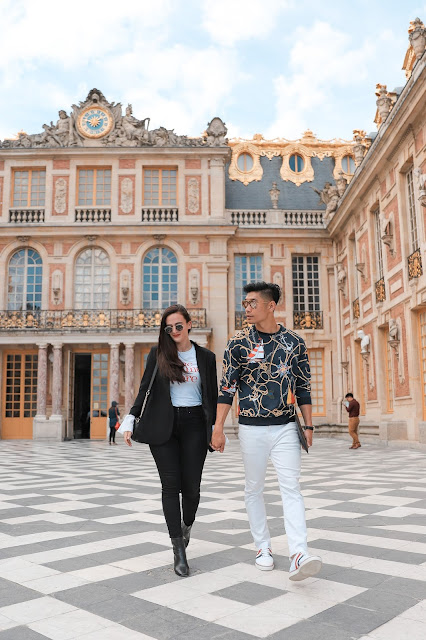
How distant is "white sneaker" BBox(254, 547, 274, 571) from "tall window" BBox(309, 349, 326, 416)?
18848 millimetres

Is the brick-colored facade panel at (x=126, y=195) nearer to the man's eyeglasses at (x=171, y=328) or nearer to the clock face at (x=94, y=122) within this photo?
the clock face at (x=94, y=122)

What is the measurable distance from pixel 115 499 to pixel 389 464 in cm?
550

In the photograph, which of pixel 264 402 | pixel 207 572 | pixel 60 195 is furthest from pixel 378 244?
pixel 207 572

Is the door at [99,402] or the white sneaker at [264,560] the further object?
the door at [99,402]

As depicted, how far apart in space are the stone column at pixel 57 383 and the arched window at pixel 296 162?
12581mm

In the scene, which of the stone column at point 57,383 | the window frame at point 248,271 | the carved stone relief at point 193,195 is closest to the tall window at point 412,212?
the window frame at point 248,271

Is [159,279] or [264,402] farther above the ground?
[159,279]

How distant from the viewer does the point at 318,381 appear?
2234 centimetres

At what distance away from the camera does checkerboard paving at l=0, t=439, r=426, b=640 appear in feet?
8.32

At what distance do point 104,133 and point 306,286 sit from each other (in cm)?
963

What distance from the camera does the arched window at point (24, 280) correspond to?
882 inches

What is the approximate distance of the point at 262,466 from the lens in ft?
11.3

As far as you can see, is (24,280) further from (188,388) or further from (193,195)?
(188,388)

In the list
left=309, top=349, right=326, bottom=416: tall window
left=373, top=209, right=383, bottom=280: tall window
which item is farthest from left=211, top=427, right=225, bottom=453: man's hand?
left=309, top=349, right=326, bottom=416: tall window
